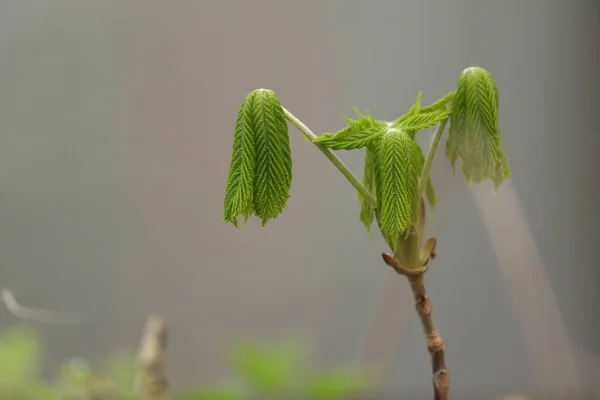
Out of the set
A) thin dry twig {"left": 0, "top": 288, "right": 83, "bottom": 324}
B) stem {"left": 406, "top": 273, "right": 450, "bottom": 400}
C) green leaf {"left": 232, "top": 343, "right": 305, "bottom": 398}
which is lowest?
stem {"left": 406, "top": 273, "right": 450, "bottom": 400}

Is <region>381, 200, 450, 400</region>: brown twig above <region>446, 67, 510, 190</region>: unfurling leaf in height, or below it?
below

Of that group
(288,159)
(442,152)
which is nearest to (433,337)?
(288,159)

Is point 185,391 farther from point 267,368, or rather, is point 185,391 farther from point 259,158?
point 259,158

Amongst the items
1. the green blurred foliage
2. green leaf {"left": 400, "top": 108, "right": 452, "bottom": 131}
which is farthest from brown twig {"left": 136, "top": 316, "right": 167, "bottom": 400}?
green leaf {"left": 400, "top": 108, "right": 452, "bottom": 131}

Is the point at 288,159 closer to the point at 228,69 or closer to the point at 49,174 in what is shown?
the point at 228,69

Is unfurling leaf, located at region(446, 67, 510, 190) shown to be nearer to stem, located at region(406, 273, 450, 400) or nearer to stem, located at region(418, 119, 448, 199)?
stem, located at region(418, 119, 448, 199)

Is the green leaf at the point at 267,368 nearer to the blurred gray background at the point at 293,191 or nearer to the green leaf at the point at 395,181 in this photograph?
the blurred gray background at the point at 293,191

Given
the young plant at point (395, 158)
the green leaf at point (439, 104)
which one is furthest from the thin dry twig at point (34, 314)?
the green leaf at point (439, 104)

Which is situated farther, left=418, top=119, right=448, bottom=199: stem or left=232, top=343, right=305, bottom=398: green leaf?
left=232, top=343, right=305, bottom=398: green leaf
